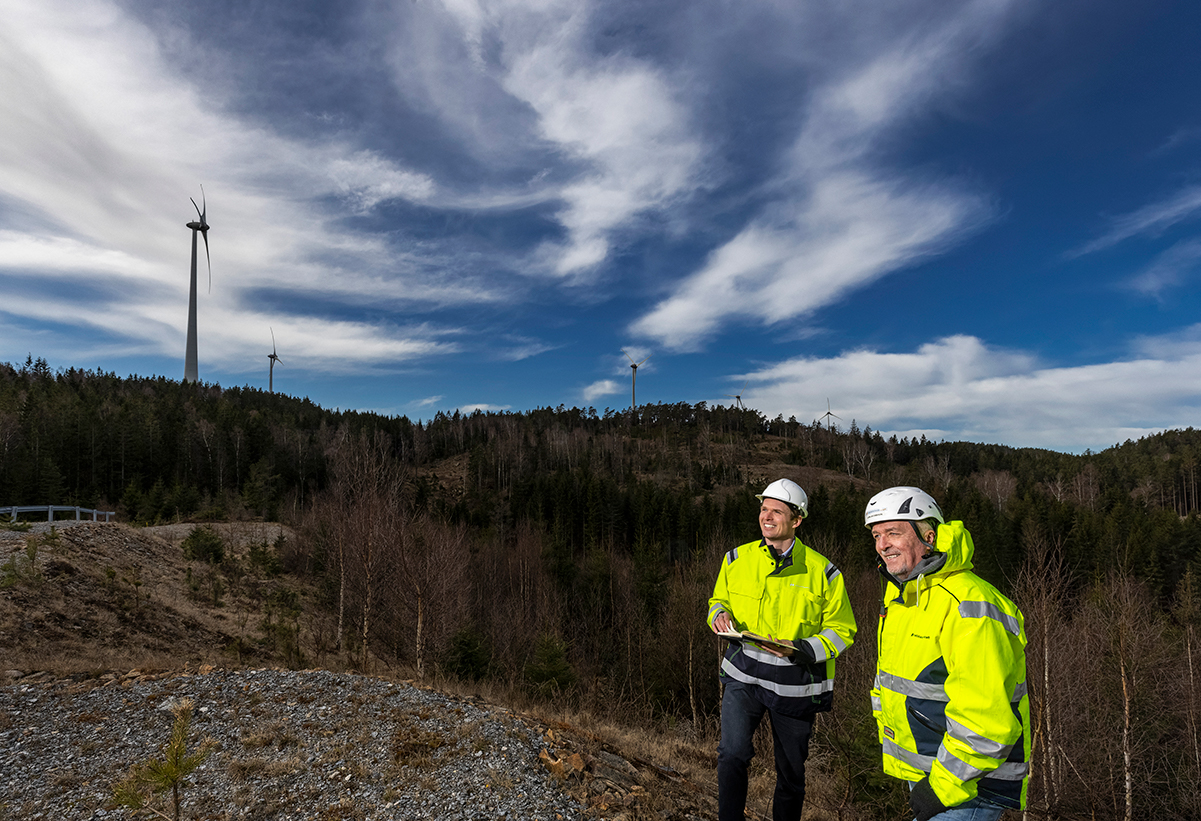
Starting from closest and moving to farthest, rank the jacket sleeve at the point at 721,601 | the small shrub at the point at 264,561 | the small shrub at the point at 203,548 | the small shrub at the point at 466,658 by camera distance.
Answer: the jacket sleeve at the point at 721,601
the small shrub at the point at 466,658
the small shrub at the point at 203,548
the small shrub at the point at 264,561

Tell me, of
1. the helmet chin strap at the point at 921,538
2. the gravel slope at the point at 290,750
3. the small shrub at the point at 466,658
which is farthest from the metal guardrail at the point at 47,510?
the helmet chin strap at the point at 921,538

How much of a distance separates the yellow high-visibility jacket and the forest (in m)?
3.05

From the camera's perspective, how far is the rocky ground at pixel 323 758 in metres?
5.66

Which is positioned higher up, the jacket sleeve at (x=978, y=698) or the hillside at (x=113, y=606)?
the jacket sleeve at (x=978, y=698)

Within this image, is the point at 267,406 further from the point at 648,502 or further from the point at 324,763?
the point at 324,763

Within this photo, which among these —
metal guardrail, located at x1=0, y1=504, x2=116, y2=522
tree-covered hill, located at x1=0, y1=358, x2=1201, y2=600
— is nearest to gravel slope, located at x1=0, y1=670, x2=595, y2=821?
metal guardrail, located at x1=0, y1=504, x2=116, y2=522

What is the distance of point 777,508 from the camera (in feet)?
14.0

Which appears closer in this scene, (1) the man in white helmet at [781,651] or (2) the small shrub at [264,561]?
(1) the man in white helmet at [781,651]

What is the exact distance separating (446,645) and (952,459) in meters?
121

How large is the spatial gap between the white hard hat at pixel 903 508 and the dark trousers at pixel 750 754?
181 cm

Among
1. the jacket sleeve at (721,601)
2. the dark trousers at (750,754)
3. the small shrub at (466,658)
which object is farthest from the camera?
the small shrub at (466,658)

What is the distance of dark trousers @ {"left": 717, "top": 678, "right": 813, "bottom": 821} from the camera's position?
13.0 ft

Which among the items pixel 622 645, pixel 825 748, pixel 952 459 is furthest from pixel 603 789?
pixel 952 459

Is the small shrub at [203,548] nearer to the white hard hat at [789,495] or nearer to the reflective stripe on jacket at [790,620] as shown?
the reflective stripe on jacket at [790,620]
